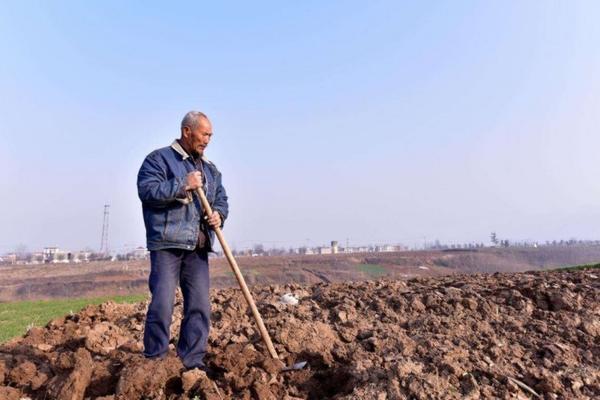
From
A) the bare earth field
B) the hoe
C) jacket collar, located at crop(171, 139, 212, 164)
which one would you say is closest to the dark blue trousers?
the hoe

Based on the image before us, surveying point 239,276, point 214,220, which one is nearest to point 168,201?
point 214,220

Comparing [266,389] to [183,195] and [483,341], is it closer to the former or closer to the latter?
[183,195]

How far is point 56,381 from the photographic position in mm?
3334

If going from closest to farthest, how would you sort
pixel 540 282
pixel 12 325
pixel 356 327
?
pixel 356 327 → pixel 540 282 → pixel 12 325

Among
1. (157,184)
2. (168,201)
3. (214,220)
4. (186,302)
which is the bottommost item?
(186,302)

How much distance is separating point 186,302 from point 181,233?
64 centimetres

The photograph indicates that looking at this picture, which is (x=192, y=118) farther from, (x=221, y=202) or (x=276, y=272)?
(x=276, y=272)

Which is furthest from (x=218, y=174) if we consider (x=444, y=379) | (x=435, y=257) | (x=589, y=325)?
(x=435, y=257)

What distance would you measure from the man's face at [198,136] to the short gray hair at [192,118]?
22mm

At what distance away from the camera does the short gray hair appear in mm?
3619

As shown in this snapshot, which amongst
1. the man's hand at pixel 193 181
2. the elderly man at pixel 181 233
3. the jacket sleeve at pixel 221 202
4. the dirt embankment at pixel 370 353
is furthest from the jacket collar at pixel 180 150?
the dirt embankment at pixel 370 353

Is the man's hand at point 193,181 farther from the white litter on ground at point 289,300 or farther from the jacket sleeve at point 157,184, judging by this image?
the white litter on ground at point 289,300

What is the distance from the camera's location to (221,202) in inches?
160

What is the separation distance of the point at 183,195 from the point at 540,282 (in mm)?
4489
